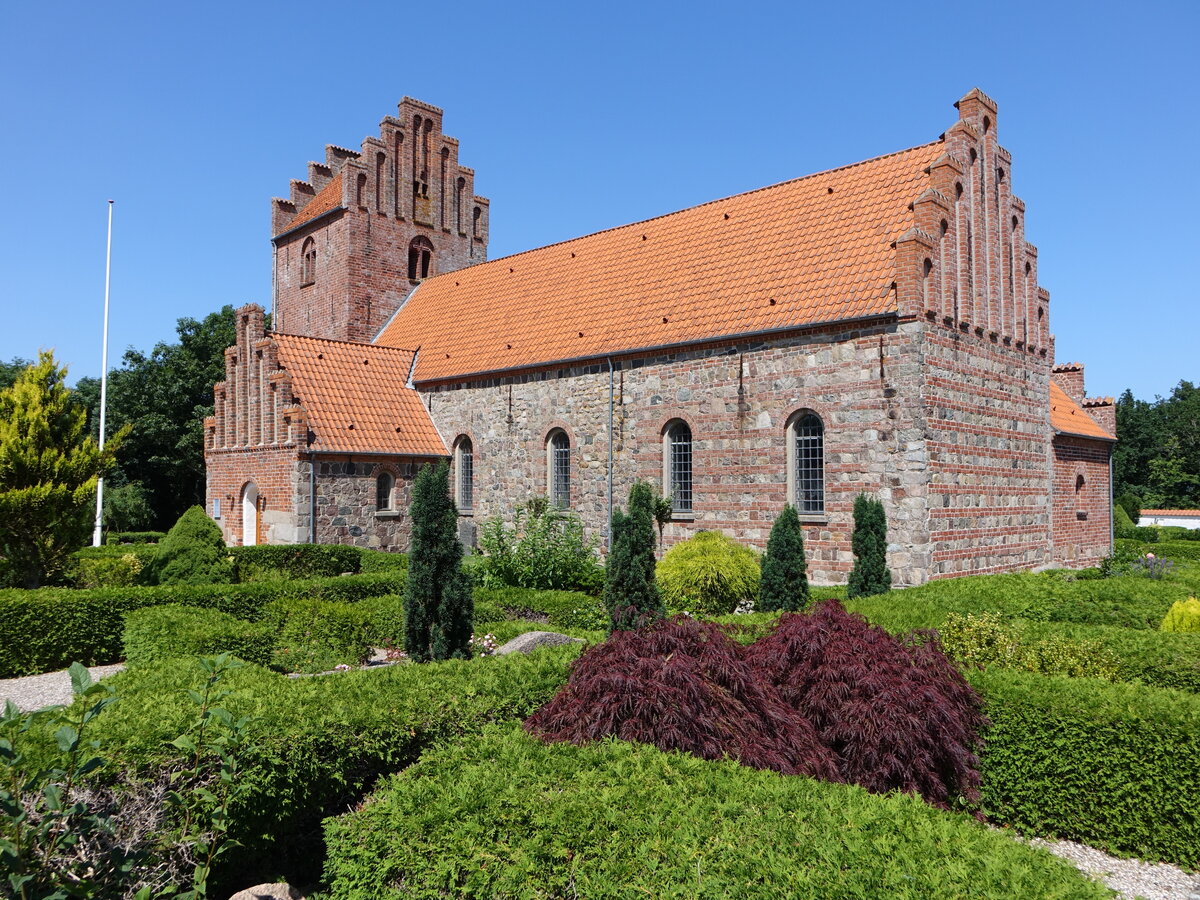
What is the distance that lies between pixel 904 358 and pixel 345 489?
1319 cm

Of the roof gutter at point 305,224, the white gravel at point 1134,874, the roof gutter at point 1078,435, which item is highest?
the roof gutter at point 305,224

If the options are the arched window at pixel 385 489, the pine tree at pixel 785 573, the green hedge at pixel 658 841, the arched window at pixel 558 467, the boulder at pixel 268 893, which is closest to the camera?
the green hedge at pixel 658 841

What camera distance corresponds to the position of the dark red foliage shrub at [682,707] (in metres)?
5.39

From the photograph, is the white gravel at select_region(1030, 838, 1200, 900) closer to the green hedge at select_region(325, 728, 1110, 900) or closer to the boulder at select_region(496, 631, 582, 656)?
the green hedge at select_region(325, 728, 1110, 900)

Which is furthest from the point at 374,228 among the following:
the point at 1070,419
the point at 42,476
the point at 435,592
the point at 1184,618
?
the point at 1184,618

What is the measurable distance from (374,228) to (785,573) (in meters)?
19.5

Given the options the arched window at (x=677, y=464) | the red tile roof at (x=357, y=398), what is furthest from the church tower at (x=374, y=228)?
the arched window at (x=677, y=464)

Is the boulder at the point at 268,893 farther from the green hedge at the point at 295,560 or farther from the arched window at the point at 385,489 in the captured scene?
the arched window at the point at 385,489

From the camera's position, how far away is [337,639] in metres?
11.2

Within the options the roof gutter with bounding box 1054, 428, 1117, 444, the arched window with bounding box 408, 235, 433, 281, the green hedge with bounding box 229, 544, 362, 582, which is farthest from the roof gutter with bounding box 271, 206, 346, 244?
the roof gutter with bounding box 1054, 428, 1117, 444

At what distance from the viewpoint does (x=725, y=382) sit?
16.5 metres

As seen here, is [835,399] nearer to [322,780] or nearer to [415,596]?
[415,596]

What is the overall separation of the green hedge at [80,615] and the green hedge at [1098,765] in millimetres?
10055

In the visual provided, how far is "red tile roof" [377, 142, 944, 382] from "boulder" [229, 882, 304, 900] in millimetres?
12262
